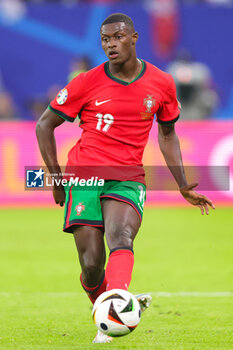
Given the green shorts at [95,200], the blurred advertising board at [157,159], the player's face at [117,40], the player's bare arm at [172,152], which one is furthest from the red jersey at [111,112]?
the blurred advertising board at [157,159]

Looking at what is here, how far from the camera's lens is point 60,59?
20.9 metres

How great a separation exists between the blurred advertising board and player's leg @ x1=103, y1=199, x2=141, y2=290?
8.97 metres

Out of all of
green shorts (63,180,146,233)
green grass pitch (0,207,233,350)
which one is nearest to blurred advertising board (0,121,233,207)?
green grass pitch (0,207,233,350)

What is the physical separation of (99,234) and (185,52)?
14362mm

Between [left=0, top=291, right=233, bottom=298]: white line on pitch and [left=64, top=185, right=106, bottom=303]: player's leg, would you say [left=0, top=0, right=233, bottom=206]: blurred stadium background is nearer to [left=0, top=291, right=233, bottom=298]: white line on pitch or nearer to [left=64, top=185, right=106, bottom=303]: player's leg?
[left=0, top=291, right=233, bottom=298]: white line on pitch

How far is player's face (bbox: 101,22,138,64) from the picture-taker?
17.0ft

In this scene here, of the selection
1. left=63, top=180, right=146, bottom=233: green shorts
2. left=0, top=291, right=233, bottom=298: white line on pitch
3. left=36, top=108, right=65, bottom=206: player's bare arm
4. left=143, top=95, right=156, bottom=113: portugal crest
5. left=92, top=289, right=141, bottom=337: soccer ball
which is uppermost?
left=143, top=95, right=156, bottom=113: portugal crest

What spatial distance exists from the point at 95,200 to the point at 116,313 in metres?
1.02

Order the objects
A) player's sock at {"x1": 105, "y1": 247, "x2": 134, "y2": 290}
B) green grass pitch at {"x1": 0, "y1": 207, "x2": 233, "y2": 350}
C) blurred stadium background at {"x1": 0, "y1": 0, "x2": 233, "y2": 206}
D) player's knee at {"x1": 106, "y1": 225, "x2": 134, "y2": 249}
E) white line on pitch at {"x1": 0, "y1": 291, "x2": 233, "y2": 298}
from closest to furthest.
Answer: player's sock at {"x1": 105, "y1": 247, "x2": 134, "y2": 290} < player's knee at {"x1": 106, "y1": 225, "x2": 134, "y2": 249} < green grass pitch at {"x1": 0, "y1": 207, "x2": 233, "y2": 350} < white line on pitch at {"x1": 0, "y1": 291, "x2": 233, "y2": 298} < blurred stadium background at {"x1": 0, "y1": 0, "x2": 233, "y2": 206}

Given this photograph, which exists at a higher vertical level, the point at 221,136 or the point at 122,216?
the point at 122,216

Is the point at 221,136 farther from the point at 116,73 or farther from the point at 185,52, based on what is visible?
the point at 116,73

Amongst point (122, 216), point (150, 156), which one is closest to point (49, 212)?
point (150, 156)

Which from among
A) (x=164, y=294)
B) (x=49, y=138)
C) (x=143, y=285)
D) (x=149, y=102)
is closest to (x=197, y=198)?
(x=149, y=102)

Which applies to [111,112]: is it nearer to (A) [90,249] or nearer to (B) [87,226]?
(B) [87,226]
